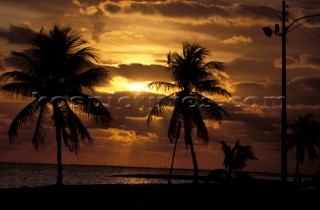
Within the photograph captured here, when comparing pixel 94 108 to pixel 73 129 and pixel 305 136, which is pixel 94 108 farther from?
pixel 305 136

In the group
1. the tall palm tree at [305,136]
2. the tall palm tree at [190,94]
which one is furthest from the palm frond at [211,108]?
the tall palm tree at [305,136]

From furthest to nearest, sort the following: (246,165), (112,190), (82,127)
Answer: (246,165) → (82,127) → (112,190)

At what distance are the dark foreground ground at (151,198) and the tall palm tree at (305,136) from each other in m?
43.8

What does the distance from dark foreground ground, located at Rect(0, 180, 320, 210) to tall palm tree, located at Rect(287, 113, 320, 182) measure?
144 ft

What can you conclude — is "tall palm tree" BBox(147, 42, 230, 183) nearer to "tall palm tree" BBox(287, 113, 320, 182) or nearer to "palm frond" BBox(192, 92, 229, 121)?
"palm frond" BBox(192, 92, 229, 121)

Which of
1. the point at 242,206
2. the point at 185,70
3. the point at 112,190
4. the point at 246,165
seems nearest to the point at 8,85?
the point at 112,190

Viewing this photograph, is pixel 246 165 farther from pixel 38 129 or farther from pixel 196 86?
pixel 38 129

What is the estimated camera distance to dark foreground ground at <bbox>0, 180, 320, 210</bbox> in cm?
2036

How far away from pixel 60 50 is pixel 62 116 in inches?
152

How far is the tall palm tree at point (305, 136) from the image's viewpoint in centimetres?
7325

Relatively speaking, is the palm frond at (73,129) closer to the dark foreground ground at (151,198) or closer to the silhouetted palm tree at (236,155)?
the dark foreground ground at (151,198)

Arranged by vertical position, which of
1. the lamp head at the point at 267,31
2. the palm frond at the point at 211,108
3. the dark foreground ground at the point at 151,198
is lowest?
the dark foreground ground at the point at 151,198

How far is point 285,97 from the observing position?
29906 mm

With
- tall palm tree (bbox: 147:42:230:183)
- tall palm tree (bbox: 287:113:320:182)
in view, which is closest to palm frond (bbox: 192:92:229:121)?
tall palm tree (bbox: 147:42:230:183)
